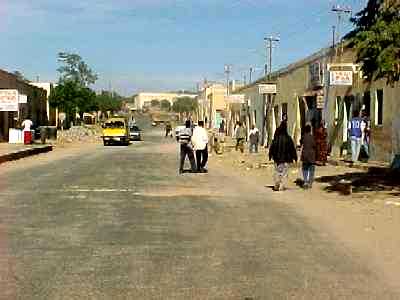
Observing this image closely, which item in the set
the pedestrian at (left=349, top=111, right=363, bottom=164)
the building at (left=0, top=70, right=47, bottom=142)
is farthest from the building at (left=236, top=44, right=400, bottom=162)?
the building at (left=0, top=70, right=47, bottom=142)

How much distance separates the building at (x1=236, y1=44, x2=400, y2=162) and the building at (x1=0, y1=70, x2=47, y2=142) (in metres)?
16.5

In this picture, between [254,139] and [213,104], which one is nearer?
[254,139]

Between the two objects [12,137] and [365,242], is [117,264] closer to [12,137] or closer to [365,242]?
[365,242]

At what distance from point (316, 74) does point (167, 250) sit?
29464 mm

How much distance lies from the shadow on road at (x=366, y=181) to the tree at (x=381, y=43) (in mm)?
3583

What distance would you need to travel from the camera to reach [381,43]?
1538 centimetres

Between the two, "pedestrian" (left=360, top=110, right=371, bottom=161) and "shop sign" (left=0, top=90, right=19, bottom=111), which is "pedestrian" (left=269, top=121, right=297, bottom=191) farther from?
"shop sign" (left=0, top=90, right=19, bottom=111)

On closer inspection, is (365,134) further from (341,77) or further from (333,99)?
(333,99)

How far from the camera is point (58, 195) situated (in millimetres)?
16938

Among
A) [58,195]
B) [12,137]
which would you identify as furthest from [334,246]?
[12,137]

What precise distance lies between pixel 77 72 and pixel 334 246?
100112 millimetres

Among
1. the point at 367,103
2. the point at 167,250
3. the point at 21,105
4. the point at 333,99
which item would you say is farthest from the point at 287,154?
the point at 21,105

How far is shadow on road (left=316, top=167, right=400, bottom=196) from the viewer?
19391 mm

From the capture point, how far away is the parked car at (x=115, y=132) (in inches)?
2403
